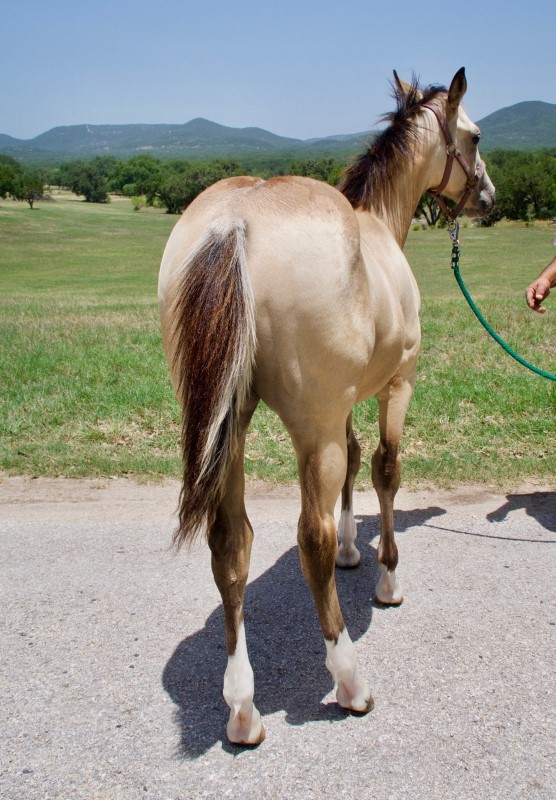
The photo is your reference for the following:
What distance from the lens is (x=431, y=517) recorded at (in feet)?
15.9

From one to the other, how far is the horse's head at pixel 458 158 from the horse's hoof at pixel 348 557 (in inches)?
87.3

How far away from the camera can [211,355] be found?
2502mm

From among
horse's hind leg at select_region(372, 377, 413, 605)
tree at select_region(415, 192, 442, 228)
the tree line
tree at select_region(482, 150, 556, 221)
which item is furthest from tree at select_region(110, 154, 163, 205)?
horse's hind leg at select_region(372, 377, 413, 605)

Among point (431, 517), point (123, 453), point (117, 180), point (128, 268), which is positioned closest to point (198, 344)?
point (431, 517)

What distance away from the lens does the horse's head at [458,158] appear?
413cm

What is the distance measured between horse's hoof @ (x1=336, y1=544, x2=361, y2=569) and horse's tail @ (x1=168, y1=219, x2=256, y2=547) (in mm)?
1723

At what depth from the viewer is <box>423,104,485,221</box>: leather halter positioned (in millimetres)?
4151

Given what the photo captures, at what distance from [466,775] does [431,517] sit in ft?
7.93

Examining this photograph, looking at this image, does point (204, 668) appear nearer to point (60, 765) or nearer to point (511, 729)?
point (60, 765)

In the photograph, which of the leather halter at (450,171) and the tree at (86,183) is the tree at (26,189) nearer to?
the tree at (86,183)

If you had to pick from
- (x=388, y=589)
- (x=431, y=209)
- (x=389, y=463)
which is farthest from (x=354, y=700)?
(x=431, y=209)

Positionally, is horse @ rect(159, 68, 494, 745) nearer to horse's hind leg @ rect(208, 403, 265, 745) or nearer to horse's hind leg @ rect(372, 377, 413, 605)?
horse's hind leg @ rect(208, 403, 265, 745)

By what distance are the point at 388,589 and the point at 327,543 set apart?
1.15m

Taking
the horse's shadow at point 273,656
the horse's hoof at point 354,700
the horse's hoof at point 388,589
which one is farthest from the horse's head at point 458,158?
the horse's hoof at point 354,700
